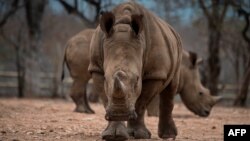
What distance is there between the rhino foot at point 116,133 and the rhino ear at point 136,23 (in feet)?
3.15

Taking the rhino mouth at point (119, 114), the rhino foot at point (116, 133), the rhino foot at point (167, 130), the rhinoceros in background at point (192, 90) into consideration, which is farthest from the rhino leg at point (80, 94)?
the rhino mouth at point (119, 114)

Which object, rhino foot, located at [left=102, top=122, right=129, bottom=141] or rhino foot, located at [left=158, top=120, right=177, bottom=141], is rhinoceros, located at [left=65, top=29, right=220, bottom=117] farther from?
rhino foot, located at [left=102, top=122, right=129, bottom=141]

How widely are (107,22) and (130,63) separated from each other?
574mm

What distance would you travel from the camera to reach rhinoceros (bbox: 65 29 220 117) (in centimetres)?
1198

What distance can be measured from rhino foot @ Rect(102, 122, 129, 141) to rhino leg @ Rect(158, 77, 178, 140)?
152 centimetres

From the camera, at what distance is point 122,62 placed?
562 centimetres

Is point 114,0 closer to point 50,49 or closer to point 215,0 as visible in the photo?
point 215,0

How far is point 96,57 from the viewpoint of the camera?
6.27 metres

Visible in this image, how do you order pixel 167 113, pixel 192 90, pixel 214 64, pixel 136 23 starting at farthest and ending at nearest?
1. pixel 214 64
2. pixel 192 90
3. pixel 167 113
4. pixel 136 23

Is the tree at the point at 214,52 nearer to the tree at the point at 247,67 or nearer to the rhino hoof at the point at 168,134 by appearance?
the tree at the point at 247,67

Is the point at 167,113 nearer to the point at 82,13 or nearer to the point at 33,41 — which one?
the point at 82,13

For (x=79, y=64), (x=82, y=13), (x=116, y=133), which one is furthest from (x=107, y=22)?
(x=82, y=13)

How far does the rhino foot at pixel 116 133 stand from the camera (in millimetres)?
5737

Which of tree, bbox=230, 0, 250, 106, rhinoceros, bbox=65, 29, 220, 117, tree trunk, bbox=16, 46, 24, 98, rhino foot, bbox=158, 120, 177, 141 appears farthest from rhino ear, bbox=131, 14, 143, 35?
tree trunk, bbox=16, 46, 24, 98
